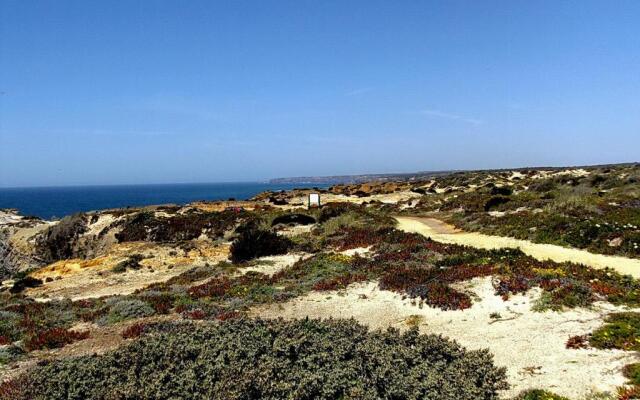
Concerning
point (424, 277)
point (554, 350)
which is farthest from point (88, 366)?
point (424, 277)

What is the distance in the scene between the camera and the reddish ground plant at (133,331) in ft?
39.9

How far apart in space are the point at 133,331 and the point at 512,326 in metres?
10.2

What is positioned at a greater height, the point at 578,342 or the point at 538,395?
the point at 578,342

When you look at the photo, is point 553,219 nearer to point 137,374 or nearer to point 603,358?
point 603,358

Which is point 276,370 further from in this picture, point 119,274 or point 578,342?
point 119,274

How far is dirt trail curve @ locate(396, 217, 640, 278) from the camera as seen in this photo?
16969mm

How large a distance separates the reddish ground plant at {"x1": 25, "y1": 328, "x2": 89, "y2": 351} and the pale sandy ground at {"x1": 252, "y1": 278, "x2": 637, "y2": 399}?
5098mm

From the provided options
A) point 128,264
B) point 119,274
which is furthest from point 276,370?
point 128,264

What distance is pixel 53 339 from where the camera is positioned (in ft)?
39.4

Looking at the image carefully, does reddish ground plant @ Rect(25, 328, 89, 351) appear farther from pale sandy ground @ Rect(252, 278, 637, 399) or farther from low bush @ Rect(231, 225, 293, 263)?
low bush @ Rect(231, 225, 293, 263)

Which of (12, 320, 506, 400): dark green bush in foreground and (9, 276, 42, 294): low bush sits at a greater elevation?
(12, 320, 506, 400): dark green bush in foreground

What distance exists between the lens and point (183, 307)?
14984 mm

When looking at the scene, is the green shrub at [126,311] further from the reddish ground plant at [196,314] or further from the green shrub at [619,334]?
the green shrub at [619,334]

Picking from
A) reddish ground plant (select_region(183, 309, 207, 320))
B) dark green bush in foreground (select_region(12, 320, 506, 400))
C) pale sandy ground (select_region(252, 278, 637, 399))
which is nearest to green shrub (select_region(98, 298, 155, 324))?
reddish ground plant (select_region(183, 309, 207, 320))
